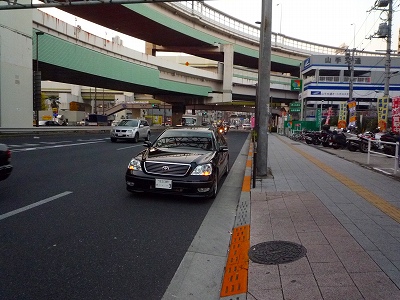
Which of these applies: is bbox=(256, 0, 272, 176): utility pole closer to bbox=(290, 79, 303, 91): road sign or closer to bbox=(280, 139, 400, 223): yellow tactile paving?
bbox=(280, 139, 400, 223): yellow tactile paving

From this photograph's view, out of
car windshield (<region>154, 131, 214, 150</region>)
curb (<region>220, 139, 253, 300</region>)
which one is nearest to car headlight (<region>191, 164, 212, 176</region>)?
curb (<region>220, 139, 253, 300</region>)

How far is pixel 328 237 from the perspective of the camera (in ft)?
14.9

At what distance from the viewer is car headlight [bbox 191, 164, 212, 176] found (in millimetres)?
6516

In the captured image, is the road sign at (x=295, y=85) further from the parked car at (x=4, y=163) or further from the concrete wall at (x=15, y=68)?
the parked car at (x=4, y=163)

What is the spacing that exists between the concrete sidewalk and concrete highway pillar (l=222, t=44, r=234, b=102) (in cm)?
4621

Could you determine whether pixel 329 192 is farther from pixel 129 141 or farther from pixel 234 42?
pixel 234 42

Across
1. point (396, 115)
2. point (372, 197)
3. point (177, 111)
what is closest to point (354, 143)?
point (396, 115)

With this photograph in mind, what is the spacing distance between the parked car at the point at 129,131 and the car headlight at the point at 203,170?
55.0ft

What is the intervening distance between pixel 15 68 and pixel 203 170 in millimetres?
23820

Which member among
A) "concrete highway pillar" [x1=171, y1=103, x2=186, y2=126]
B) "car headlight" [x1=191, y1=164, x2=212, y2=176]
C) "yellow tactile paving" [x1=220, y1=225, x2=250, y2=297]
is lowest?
"yellow tactile paving" [x1=220, y1=225, x2=250, y2=297]

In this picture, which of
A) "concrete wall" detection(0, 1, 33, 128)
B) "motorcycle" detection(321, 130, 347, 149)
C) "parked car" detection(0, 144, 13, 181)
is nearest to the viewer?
"parked car" detection(0, 144, 13, 181)

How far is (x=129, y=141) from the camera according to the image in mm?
24141

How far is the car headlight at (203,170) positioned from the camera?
652cm

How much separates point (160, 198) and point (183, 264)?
3.10 meters
